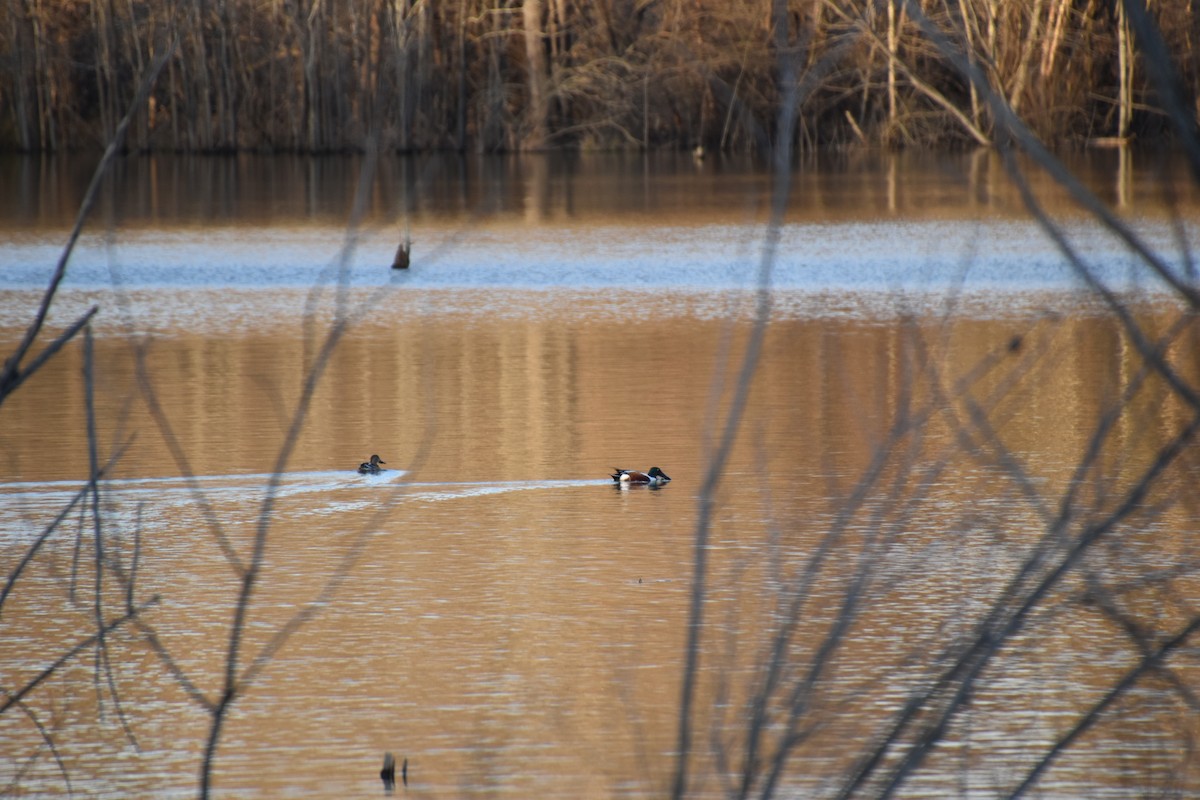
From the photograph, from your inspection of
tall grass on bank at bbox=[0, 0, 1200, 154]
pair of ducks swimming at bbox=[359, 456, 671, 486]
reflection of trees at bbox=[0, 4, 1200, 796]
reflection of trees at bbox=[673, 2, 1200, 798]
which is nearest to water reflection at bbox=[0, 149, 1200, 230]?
tall grass on bank at bbox=[0, 0, 1200, 154]

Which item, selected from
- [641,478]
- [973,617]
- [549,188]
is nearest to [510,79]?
[549,188]

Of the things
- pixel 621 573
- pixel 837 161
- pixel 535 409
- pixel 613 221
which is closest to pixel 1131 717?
pixel 621 573

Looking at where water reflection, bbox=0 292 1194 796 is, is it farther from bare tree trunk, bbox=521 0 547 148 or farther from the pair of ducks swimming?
bare tree trunk, bbox=521 0 547 148

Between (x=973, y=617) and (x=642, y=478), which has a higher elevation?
(x=642, y=478)

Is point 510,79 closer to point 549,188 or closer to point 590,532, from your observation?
point 549,188

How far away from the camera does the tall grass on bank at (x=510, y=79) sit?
3212cm

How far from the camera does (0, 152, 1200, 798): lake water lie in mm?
3291

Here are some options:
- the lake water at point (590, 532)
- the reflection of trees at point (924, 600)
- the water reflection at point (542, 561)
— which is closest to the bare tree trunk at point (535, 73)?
the lake water at point (590, 532)

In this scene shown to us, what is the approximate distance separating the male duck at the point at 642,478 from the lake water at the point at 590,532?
0.33 ft

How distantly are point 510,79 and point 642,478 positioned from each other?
29.6 meters

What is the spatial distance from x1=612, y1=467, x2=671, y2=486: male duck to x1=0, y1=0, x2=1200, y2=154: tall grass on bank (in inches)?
959

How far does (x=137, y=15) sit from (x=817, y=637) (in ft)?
97.9

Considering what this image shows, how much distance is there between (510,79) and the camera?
36.1m

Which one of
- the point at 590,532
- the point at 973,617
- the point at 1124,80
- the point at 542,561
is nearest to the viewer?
the point at 973,617
